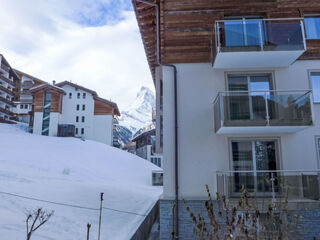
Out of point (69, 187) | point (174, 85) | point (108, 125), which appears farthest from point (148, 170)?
point (174, 85)

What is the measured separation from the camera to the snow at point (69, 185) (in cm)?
870

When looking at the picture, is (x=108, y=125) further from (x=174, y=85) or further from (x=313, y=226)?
(x=313, y=226)

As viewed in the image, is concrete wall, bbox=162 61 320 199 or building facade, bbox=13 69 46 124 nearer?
concrete wall, bbox=162 61 320 199

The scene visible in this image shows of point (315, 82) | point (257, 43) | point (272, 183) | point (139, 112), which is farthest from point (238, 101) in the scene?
point (139, 112)

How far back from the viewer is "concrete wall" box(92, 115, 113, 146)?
120ft

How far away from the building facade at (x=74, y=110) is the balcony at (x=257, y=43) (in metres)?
29.8

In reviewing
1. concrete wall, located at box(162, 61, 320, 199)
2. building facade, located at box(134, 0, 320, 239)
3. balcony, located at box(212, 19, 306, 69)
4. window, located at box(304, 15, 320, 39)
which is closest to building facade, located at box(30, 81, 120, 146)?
building facade, located at box(134, 0, 320, 239)

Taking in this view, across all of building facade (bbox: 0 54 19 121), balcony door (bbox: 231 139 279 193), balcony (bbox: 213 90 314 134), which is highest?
building facade (bbox: 0 54 19 121)

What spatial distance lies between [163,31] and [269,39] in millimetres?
3622

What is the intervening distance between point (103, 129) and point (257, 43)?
3083 centimetres

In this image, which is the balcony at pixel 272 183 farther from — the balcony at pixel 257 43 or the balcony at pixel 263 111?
the balcony at pixel 257 43

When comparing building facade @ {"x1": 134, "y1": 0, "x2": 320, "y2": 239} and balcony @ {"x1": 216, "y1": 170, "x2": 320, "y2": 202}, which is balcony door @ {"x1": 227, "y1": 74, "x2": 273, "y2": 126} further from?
balcony @ {"x1": 216, "y1": 170, "x2": 320, "y2": 202}

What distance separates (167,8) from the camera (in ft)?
30.5

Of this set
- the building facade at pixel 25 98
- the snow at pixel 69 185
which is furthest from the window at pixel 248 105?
the building facade at pixel 25 98
